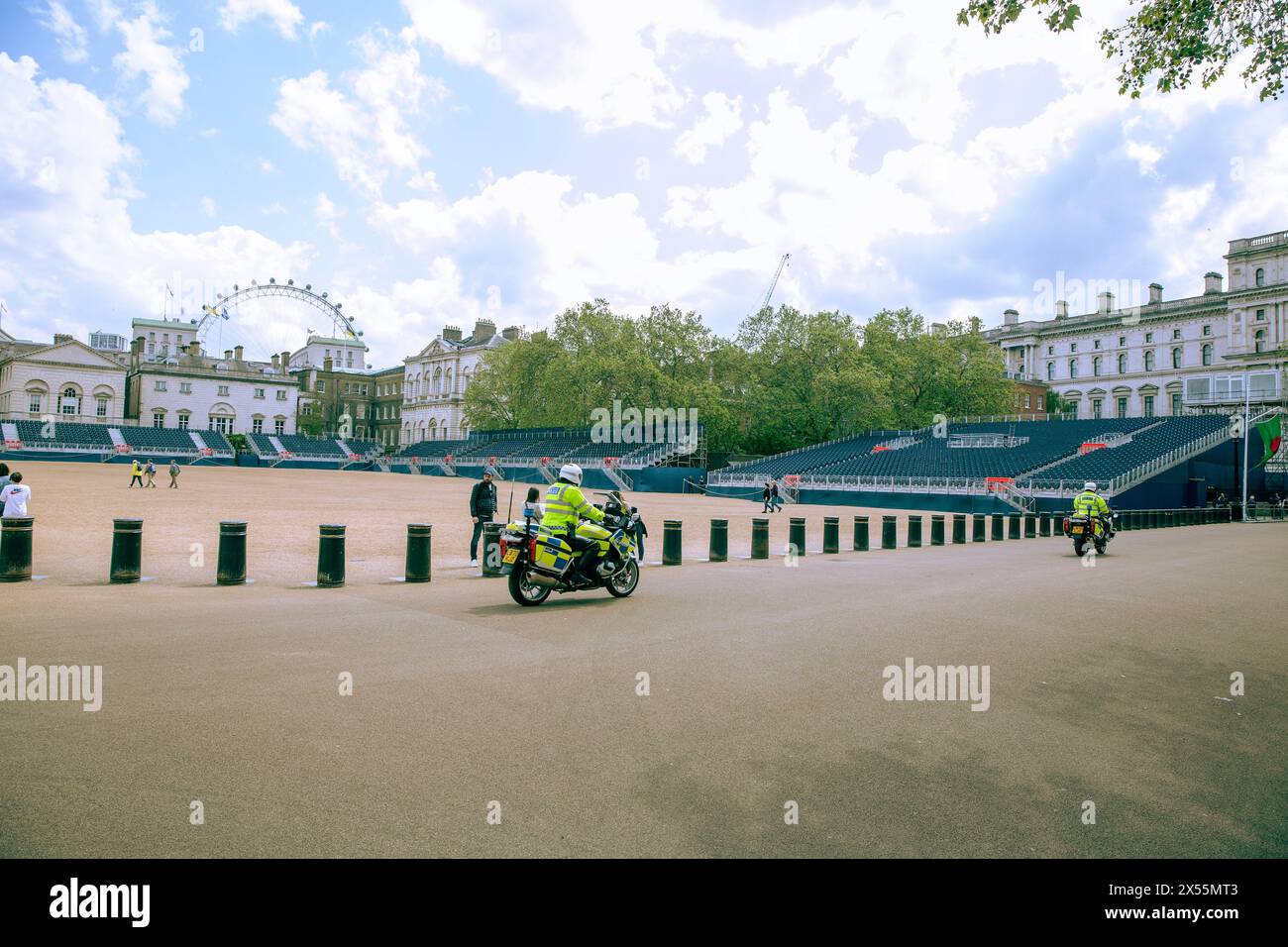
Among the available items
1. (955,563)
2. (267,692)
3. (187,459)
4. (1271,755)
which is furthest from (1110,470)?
(187,459)

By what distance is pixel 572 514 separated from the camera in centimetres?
1057

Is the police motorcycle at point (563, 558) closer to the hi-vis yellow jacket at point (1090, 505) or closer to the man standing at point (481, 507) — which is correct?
the man standing at point (481, 507)

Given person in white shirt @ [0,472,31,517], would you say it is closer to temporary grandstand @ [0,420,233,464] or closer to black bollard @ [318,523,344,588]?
black bollard @ [318,523,344,588]

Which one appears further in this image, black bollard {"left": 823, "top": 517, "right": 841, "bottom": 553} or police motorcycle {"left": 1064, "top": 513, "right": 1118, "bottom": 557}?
black bollard {"left": 823, "top": 517, "right": 841, "bottom": 553}

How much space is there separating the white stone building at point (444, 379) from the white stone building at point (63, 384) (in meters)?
34.3

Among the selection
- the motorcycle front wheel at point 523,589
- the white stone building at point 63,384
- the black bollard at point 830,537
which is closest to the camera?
the motorcycle front wheel at point 523,589

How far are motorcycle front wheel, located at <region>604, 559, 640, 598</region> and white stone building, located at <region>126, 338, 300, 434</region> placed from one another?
97.5 meters

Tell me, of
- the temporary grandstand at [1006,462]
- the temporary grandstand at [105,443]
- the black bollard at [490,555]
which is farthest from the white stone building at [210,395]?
the black bollard at [490,555]

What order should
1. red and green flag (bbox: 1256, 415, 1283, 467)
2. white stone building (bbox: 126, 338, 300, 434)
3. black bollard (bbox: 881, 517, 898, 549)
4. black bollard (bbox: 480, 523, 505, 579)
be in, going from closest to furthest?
black bollard (bbox: 480, 523, 505, 579) < black bollard (bbox: 881, 517, 898, 549) < red and green flag (bbox: 1256, 415, 1283, 467) < white stone building (bbox: 126, 338, 300, 434)

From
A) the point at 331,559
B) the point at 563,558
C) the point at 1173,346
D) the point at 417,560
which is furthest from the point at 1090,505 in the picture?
the point at 1173,346

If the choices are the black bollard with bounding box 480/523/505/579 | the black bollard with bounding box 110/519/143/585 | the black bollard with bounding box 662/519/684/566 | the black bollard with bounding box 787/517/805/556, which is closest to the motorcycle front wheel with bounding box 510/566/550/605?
the black bollard with bounding box 480/523/505/579

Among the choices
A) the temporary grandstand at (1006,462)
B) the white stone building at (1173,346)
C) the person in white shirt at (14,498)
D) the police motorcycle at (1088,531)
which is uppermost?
the white stone building at (1173,346)

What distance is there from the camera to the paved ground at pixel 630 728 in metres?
3.78

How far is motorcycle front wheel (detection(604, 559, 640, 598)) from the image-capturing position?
1113 cm
